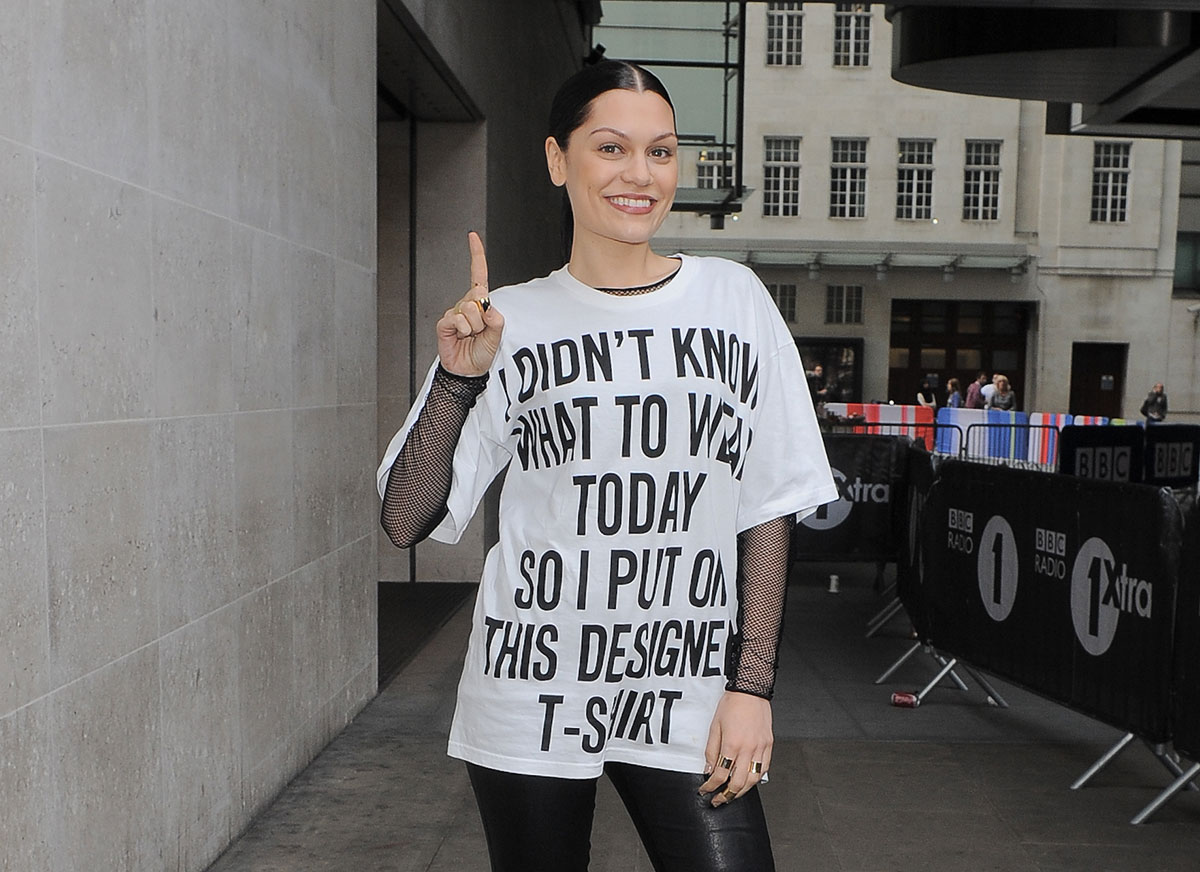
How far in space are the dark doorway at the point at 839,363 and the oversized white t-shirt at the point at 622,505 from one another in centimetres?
3524

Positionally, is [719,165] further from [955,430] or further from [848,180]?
[848,180]

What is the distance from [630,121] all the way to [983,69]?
40.9 ft

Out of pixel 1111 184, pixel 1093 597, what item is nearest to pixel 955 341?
pixel 1111 184

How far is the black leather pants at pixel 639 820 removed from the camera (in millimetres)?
1979

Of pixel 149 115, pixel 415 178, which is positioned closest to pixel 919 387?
pixel 415 178

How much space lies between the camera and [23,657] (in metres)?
2.84

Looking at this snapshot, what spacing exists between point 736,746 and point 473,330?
80 centimetres

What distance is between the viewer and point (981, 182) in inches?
1455

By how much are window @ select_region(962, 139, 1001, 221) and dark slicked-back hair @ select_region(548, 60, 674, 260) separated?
122ft

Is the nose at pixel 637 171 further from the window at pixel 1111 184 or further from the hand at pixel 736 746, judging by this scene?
the window at pixel 1111 184

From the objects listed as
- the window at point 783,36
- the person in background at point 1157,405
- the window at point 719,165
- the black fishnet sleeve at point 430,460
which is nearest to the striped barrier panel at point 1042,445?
the window at point 719,165

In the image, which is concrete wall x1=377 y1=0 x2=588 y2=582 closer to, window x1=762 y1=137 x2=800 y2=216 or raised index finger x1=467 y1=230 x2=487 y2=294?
raised index finger x1=467 y1=230 x2=487 y2=294

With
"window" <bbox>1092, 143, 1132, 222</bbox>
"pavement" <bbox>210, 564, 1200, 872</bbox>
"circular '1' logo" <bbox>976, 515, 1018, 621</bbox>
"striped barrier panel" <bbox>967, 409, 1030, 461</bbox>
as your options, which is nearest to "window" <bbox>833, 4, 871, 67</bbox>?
"window" <bbox>1092, 143, 1132, 222</bbox>

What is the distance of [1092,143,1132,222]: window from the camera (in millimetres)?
36469
